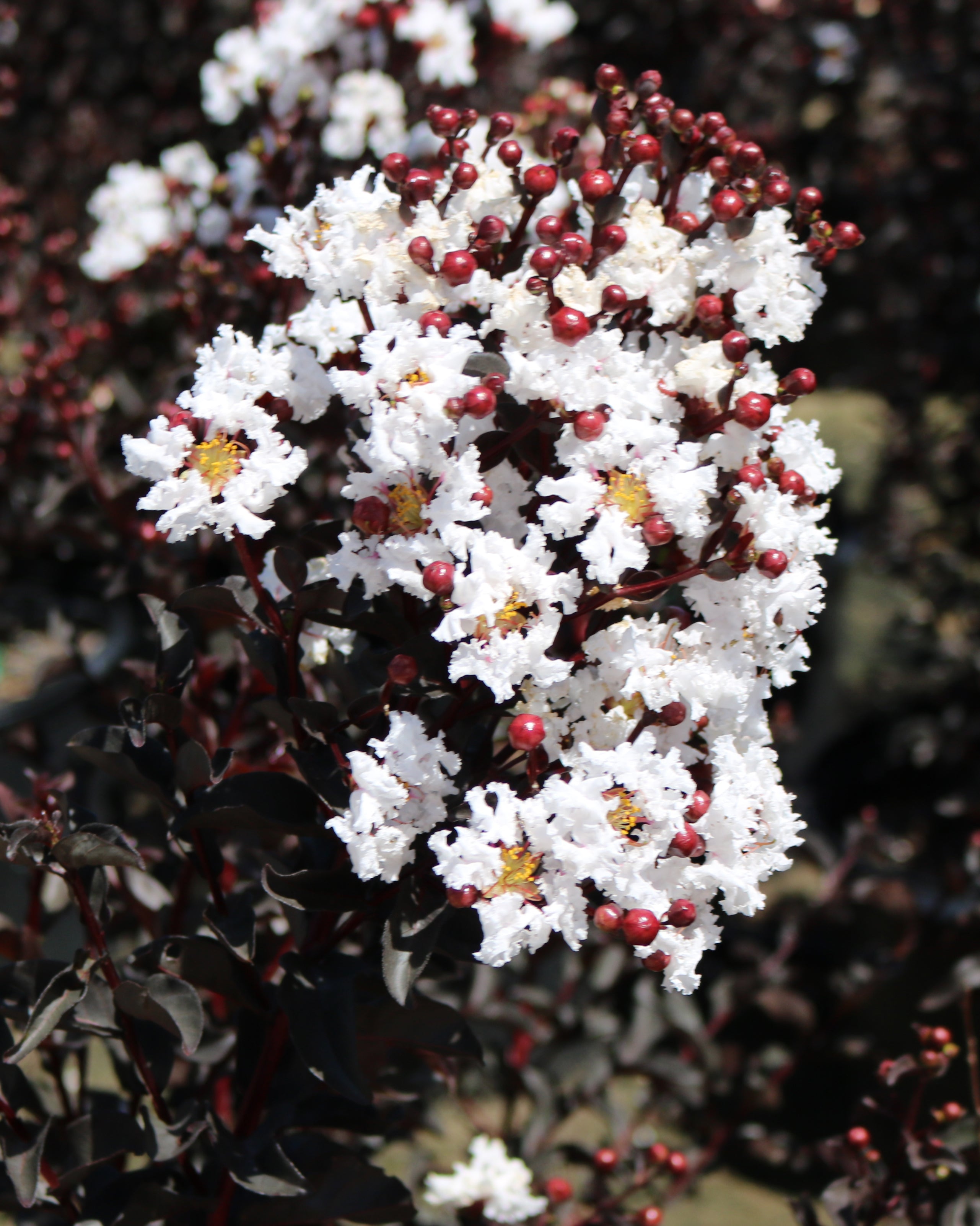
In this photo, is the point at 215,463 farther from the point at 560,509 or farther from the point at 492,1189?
the point at 492,1189

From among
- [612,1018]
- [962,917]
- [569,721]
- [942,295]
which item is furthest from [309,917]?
[942,295]

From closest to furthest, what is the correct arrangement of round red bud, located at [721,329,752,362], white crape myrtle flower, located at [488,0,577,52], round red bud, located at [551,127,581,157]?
round red bud, located at [721,329,752,362] → round red bud, located at [551,127,581,157] → white crape myrtle flower, located at [488,0,577,52]

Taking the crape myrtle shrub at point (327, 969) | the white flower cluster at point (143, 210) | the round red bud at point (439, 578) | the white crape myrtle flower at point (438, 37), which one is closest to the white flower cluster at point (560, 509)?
the round red bud at point (439, 578)

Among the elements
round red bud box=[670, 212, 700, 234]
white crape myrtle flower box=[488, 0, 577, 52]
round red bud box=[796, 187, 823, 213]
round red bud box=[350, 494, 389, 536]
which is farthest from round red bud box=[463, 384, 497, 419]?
white crape myrtle flower box=[488, 0, 577, 52]

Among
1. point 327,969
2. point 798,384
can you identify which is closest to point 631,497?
point 798,384

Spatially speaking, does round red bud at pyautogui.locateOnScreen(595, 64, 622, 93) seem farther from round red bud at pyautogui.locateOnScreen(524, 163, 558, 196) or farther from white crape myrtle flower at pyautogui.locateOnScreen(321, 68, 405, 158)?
white crape myrtle flower at pyautogui.locateOnScreen(321, 68, 405, 158)

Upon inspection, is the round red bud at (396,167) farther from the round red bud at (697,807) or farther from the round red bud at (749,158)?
the round red bud at (697,807)
